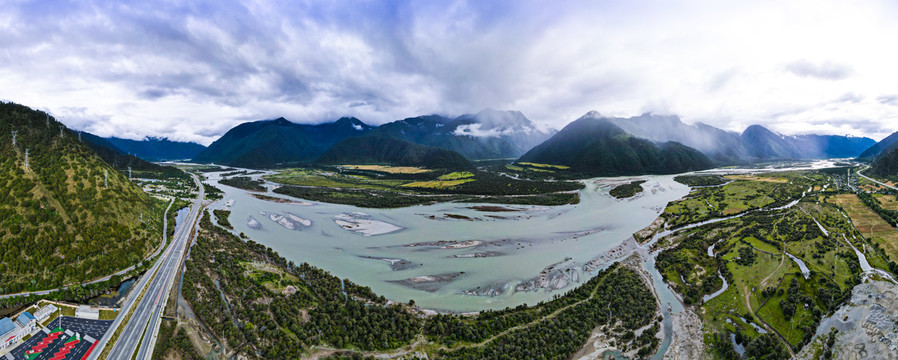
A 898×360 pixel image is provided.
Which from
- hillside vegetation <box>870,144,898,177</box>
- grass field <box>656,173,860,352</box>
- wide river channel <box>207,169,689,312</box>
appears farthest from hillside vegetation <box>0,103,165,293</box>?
hillside vegetation <box>870,144,898,177</box>

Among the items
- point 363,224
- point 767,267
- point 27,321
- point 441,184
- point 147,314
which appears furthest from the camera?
point 441,184

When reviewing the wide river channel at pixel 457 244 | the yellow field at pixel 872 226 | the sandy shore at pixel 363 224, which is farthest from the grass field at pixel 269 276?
the yellow field at pixel 872 226

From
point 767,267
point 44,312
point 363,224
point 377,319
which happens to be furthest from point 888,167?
point 44,312

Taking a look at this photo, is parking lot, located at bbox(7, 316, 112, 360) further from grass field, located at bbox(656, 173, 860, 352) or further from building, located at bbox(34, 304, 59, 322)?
grass field, located at bbox(656, 173, 860, 352)

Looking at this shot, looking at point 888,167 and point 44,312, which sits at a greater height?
point 888,167

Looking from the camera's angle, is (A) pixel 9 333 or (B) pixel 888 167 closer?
(A) pixel 9 333

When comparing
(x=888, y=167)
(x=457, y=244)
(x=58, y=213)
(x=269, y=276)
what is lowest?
(x=269, y=276)

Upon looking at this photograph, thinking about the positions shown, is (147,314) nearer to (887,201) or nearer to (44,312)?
(44,312)
